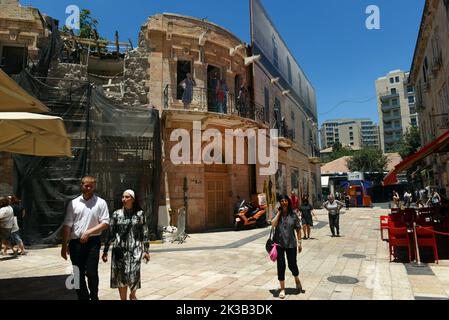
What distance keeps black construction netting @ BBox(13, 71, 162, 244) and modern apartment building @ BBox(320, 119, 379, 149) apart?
156 meters

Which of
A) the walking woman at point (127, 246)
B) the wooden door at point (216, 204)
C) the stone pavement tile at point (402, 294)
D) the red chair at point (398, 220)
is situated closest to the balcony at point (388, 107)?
the wooden door at point (216, 204)

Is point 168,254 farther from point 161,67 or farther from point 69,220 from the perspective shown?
point 161,67

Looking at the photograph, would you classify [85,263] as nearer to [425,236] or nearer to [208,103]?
[425,236]

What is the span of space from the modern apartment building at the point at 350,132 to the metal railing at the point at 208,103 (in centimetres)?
15037

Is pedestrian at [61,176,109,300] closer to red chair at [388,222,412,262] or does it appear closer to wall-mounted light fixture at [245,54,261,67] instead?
red chair at [388,222,412,262]

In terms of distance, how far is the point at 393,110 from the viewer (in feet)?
293

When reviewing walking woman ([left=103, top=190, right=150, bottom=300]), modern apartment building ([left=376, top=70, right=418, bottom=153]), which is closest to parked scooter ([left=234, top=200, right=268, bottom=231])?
walking woman ([left=103, top=190, right=150, bottom=300])

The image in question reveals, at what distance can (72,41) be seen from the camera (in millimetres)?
14758

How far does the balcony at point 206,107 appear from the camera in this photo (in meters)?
13.5

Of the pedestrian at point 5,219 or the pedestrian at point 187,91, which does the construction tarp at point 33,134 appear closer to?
the pedestrian at point 5,219

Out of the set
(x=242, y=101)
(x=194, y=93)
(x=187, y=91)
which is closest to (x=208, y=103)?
(x=194, y=93)

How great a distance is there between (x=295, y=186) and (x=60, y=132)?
21347 millimetres

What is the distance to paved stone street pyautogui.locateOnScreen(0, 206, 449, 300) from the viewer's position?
16.2 feet

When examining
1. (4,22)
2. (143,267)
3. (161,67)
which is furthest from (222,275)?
(4,22)
